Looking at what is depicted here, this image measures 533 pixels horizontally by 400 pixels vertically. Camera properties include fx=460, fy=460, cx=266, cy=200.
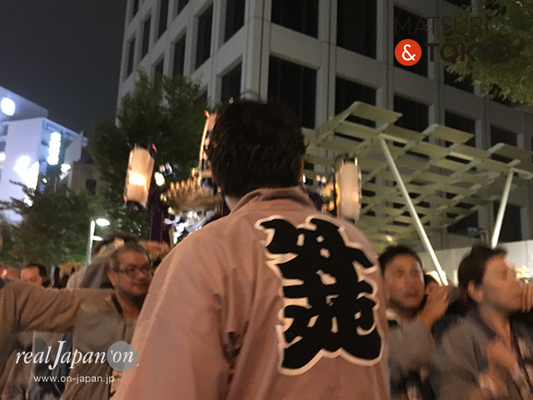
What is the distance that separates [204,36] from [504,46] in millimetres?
13771

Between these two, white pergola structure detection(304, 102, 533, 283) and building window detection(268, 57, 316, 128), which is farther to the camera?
building window detection(268, 57, 316, 128)

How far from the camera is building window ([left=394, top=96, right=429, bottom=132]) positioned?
1831 centimetres

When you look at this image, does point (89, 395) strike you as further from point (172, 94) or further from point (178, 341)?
point (172, 94)

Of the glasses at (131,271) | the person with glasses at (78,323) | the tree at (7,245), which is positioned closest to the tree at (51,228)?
the tree at (7,245)

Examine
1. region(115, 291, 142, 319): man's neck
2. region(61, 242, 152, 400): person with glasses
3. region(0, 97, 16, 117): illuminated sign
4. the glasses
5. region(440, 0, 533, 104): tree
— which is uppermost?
region(0, 97, 16, 117): illuminated sign

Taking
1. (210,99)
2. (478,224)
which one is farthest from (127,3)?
(478,224)

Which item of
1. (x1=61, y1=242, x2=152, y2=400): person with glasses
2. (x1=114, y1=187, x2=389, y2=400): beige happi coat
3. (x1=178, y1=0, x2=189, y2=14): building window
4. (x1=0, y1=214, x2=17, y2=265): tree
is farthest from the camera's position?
(x1=0, y1=214, x2=17, y2=265): tree

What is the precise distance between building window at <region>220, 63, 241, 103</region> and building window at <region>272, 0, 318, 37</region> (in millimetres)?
2169

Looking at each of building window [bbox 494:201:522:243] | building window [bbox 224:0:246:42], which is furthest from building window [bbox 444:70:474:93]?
building window [bbox 224:0:246:42]

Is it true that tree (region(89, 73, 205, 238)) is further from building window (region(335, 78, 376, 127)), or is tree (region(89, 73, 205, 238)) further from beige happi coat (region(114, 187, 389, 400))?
beige happi coat (region(114, 187, 389, 400))

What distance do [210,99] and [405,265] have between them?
1476 cm

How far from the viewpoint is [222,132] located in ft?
5.40

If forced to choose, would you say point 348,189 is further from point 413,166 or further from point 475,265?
point 475,265

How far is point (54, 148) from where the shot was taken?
50250 millimetres
